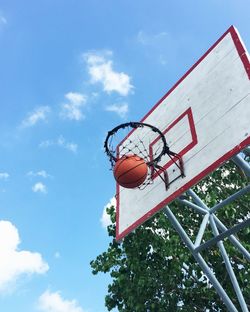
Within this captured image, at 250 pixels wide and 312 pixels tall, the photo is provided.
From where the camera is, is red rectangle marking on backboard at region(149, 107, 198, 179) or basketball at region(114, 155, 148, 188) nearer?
basketball at region(114, 155, 148, 188)

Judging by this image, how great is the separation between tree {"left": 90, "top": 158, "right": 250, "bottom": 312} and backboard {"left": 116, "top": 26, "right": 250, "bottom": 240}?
13.1 ft

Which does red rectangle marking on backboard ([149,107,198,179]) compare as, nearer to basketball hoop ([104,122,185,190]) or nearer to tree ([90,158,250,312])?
basketball hoop ([104,122,185,190])

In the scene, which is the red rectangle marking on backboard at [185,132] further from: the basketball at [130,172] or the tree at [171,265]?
the tree at [171,265]

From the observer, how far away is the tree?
9.63 meters

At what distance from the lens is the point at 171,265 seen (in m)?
9.84

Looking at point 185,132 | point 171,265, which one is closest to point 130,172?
point 185,132

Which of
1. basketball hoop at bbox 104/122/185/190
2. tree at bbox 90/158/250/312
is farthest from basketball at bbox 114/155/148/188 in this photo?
tree at bbox 90/158/250/312

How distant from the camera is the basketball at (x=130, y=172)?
470 cm

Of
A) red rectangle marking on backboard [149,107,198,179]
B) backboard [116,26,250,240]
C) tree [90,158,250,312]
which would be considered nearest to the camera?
backboard [116,26,250,240]

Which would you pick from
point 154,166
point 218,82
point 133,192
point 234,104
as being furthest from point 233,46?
point 133,192

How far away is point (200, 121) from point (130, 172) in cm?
125

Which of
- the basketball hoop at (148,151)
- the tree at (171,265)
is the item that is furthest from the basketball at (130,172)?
the tree at (171,265)

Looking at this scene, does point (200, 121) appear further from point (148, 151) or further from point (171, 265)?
point (171, 265)

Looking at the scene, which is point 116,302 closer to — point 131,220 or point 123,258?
point 123,258
